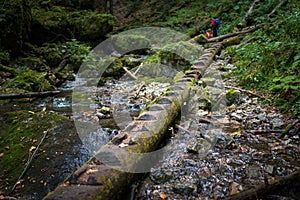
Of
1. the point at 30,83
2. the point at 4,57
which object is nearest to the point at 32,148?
the point at 30,83

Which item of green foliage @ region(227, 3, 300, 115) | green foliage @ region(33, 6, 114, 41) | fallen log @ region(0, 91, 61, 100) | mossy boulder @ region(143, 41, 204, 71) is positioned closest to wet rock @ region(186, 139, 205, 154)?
green foliage @ region(227, 3, 300, 115)

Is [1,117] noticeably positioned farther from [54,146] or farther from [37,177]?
[37,177]

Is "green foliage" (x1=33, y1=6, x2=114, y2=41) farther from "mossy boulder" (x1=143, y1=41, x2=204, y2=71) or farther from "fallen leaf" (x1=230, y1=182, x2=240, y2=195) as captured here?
"fallen leaf" (x1=230, y1=182, x2=240, y2=195)

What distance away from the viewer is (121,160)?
9.32 ft

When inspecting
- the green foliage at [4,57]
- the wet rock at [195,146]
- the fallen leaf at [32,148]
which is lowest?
the green foliage at [4,57]

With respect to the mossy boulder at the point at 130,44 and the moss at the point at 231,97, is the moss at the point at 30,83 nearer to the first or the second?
the moss at the point at 231,97

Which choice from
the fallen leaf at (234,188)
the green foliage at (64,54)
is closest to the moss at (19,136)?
the fallen leaf at (234,188)

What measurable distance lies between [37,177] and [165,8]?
804 inches

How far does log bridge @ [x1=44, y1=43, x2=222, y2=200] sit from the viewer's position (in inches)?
92.6

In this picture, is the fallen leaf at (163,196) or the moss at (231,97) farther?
the moss at (231,97)

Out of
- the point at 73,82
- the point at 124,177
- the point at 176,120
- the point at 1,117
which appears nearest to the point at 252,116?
the point at 176,120

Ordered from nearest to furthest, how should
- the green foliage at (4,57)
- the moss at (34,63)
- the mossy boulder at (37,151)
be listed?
the mossy boulder at (37,151) → the green foliage at (4,57) → the moss at (34,63)

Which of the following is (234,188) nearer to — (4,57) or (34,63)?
(34,63)

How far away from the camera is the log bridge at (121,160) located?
235 cm
